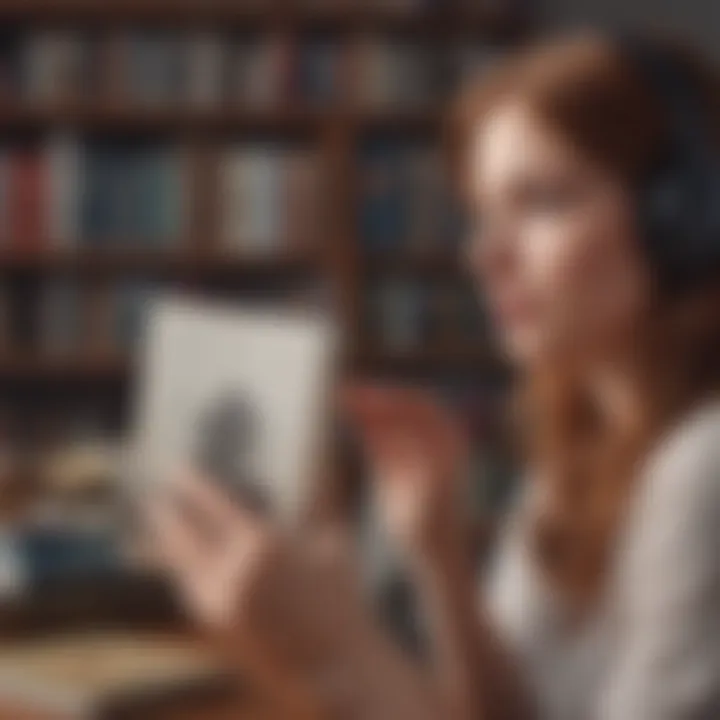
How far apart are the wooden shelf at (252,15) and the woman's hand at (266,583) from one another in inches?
89.9

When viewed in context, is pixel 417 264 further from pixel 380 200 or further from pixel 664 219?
pixel 664 219

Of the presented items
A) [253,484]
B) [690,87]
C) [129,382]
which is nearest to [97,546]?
[253,484]

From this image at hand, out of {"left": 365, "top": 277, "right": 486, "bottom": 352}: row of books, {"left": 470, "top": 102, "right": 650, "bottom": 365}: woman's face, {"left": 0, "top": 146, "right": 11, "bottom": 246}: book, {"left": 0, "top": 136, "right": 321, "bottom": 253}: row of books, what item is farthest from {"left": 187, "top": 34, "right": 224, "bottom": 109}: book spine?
{"left": 470, "top": 102, "right": 650, "bottom": 365}: woman's face

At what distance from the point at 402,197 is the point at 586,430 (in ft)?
6.04

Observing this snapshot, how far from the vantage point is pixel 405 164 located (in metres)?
3.25

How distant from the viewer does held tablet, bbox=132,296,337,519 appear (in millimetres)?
1468

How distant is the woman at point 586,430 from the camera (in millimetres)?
1178

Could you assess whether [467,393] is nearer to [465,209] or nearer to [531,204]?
[465,209]

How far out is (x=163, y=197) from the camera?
3.21 meters

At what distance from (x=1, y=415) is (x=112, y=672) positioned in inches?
78.6

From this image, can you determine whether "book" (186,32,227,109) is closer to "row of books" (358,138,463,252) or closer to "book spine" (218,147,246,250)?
"book spine" (218,147,246,250)

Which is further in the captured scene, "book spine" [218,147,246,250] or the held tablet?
"book spine" [218,147,246,250]

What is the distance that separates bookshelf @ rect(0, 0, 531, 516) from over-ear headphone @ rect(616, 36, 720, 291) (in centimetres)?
196

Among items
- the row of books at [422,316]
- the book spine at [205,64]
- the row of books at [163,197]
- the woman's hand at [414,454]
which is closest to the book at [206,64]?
the book spine at [205,64]
